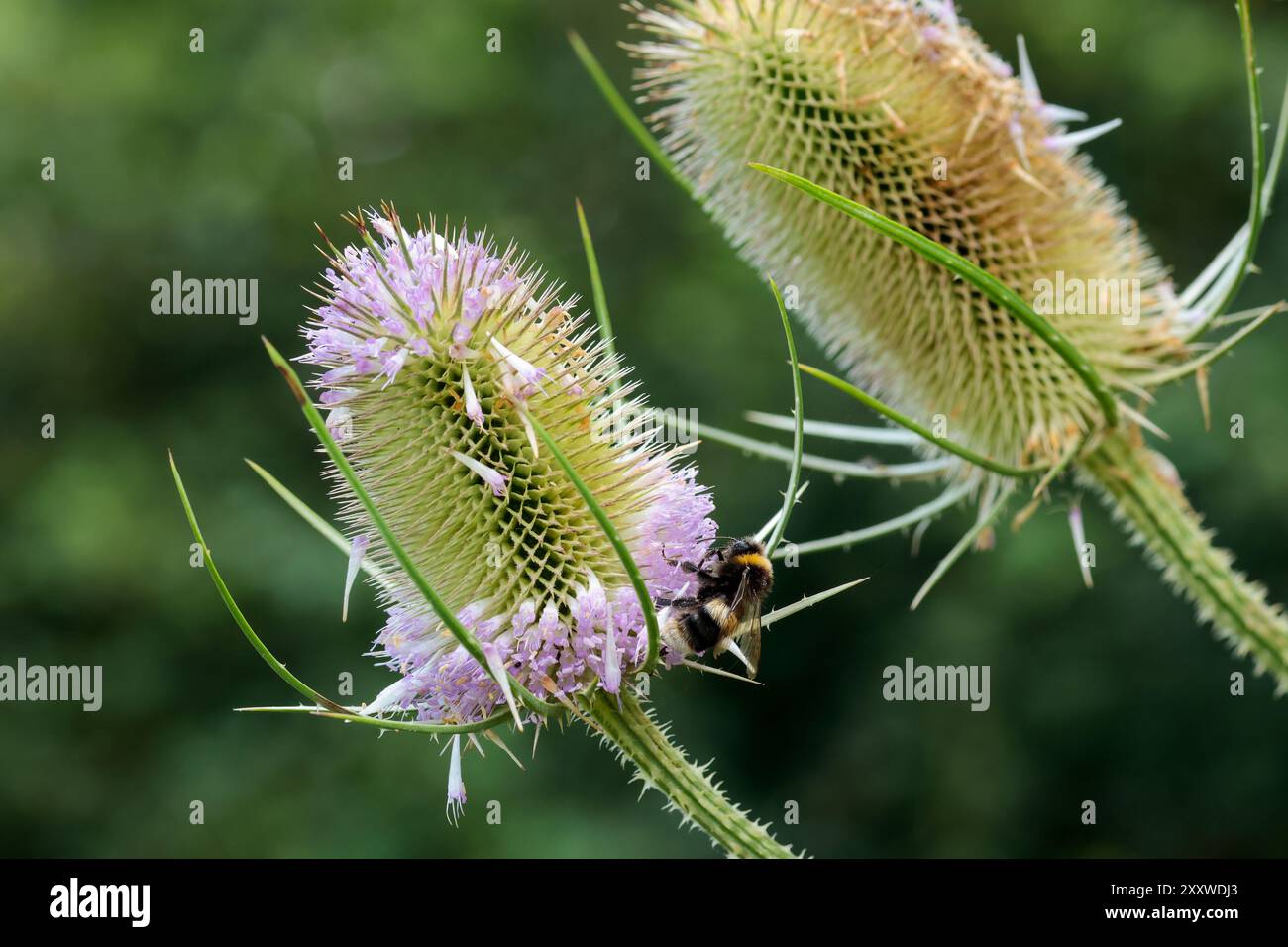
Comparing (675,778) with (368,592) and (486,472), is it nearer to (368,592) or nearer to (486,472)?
(486,472)

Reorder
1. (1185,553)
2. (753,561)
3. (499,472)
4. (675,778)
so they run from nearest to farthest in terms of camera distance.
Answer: (675,778)
(499,472)
(753,561)
(1185,553)

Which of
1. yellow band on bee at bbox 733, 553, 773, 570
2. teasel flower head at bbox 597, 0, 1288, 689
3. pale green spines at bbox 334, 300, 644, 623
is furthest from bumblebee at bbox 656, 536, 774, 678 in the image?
teasel flower head at bbox 597, 0, 1288, 689

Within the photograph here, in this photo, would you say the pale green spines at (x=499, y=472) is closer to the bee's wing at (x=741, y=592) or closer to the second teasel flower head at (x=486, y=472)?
the second teasel flower head at (x=486, y=472)

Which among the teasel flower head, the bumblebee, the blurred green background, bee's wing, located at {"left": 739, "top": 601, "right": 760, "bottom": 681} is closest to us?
the bumblebee

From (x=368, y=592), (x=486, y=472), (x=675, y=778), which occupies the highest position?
(x=368, y=592)

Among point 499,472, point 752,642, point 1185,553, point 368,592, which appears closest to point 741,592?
point 752,642

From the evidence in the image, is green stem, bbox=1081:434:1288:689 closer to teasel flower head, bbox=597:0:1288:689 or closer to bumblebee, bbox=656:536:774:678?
teasel flower head, bbox=597:0:1288:689

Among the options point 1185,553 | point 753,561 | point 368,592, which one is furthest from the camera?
point 368,592
